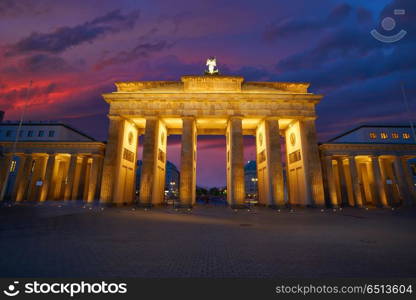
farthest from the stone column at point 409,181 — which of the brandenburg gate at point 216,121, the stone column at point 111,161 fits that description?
the stone column at point 111,161

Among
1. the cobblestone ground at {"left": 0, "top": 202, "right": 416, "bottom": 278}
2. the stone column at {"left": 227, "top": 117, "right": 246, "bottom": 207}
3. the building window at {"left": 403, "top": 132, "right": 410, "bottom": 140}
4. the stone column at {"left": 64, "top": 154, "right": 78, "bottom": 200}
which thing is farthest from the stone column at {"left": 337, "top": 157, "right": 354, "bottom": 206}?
the stone column at {"left": 64, "top": 154, "right": 78, "bottom": 200}

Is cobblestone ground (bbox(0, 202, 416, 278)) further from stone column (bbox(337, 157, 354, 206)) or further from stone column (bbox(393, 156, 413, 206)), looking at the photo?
stone column (bbox(393, 156, 413, 206))

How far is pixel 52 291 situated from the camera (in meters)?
3.95

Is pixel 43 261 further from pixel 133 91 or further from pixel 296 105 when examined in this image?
pixel 296 105

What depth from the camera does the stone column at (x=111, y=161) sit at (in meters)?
27.7

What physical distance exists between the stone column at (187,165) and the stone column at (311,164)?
656 inches

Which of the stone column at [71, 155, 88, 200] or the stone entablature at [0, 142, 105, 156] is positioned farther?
the stone column at [71, 155, 88, 200]

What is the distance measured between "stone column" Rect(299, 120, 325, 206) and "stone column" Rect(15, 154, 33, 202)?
166 feet

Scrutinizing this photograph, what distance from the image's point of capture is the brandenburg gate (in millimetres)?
28234

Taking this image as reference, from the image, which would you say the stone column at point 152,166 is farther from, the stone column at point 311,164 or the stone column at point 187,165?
the stone column at point 311,164

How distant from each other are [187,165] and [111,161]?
10823 millimetres

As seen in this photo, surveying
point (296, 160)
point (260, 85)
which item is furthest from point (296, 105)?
point (296, 160)

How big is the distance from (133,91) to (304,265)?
3239 cm

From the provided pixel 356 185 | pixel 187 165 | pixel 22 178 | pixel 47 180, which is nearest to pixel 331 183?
pixel 356 185
